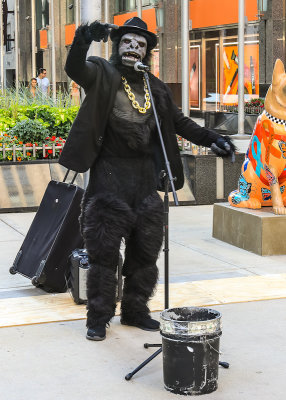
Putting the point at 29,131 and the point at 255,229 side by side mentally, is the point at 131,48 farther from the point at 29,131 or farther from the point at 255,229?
the point at 29,131

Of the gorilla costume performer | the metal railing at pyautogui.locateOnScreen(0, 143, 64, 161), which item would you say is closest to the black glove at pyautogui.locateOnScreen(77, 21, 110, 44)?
the gorilla costume performer

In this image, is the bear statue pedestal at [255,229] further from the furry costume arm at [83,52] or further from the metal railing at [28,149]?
the metal railing at [28,149]

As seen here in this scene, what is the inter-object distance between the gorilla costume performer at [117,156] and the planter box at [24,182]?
5.70 metres

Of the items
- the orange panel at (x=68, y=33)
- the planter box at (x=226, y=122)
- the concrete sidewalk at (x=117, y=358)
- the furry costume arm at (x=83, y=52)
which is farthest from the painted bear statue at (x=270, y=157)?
the orange panel at (x=68, y=33)

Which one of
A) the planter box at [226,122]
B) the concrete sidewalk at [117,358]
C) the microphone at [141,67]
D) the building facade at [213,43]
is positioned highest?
the building facade at [213,43]

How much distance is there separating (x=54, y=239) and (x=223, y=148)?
1.81 meters

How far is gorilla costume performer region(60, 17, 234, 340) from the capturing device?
531 cm

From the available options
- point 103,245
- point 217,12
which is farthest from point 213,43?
point 103,245

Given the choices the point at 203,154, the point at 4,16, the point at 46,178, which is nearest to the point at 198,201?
the point at 203,154

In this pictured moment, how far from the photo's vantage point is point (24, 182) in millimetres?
11211

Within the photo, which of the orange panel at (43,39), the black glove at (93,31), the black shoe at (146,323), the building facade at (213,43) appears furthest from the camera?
the orange panel at (43,39)

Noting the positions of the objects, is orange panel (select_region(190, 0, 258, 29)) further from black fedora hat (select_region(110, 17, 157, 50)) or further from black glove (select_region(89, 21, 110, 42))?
black glove (select_region(89, 21, 110, 42))

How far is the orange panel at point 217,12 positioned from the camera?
21.1m

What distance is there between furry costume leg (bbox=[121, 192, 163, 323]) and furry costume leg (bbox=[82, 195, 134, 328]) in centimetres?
11
